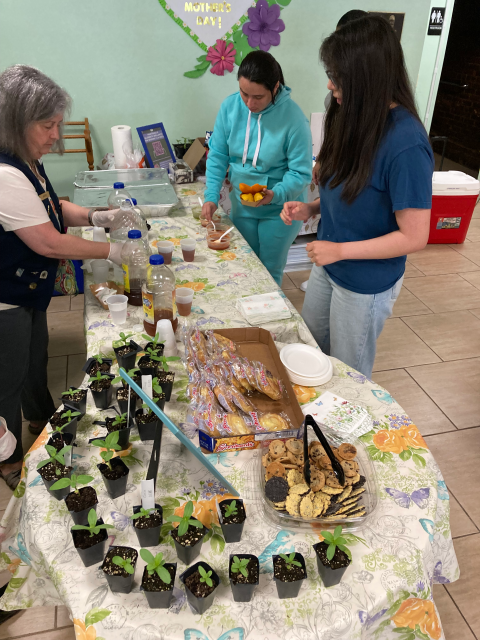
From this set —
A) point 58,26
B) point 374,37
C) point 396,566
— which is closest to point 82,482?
point 396,566

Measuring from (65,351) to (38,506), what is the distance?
80.4 inches

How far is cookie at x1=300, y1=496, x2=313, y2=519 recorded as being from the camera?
1.05m

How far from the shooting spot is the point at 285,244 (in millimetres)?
2721

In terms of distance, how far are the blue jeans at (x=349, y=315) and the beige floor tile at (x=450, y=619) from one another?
2.86ft

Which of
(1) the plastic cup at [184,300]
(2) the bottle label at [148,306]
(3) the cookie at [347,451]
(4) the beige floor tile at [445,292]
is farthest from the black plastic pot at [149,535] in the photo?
(4) the beige floor tile at [445,292]

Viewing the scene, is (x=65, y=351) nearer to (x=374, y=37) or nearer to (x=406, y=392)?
(x=406, y=392)

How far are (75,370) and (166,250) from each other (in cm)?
117

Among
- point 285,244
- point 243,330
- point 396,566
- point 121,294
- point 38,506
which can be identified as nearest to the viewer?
point 396,566

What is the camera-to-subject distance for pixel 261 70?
216 cm

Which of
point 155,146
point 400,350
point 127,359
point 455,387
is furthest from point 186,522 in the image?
point 155,146

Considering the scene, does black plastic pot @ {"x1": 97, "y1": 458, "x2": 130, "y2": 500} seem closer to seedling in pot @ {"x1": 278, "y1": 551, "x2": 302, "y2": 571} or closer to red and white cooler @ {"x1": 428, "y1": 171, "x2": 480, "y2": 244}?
seedling in pot @ {"x1": 278, "y1": 551, "x2": 302, "y2": 571}

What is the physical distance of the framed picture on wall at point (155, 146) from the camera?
10.5ft

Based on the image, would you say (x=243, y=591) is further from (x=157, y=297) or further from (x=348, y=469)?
(x=157, y=297)

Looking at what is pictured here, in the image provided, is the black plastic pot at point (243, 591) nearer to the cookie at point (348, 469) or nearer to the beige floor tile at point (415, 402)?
the cookie at point (348, 469)
